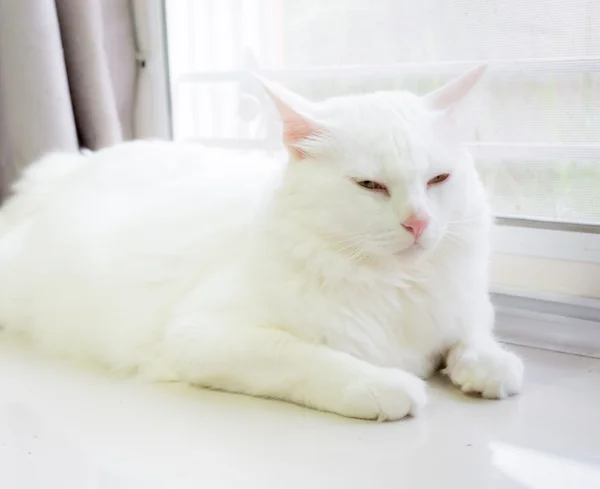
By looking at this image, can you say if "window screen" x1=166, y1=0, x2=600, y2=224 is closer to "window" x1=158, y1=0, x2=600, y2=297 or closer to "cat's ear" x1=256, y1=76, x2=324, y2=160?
"window" x1=158, y1=0, x2=600, y2=297

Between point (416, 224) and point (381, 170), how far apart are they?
0.10 metres

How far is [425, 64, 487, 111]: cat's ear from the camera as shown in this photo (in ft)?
3.59

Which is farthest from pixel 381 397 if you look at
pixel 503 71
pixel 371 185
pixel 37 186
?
pixel 37 186

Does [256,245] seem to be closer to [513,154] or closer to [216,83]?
[513,154]

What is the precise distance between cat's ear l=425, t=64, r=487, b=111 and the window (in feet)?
1.36

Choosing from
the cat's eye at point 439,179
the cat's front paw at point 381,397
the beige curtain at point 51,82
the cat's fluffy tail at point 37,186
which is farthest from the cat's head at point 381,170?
the beige curtain at point 51,82

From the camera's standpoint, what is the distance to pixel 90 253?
4.52ft

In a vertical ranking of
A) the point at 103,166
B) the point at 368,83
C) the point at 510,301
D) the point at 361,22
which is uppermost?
the point at 361,22

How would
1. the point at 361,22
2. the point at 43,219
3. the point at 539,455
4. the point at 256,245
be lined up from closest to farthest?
the point at 539,455, the point at 256,245, the point at 43,219, the point at 361,22

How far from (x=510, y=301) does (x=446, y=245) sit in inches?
19.6

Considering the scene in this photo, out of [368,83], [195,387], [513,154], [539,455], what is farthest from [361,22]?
[539,455]

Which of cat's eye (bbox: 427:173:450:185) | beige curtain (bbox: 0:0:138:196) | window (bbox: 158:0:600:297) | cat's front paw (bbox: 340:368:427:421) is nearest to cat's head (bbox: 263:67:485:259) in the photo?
cat's eye (bbox: 427:173:450:185)

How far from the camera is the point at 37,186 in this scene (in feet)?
5.30

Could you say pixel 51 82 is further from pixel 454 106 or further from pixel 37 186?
pixel 454 106
